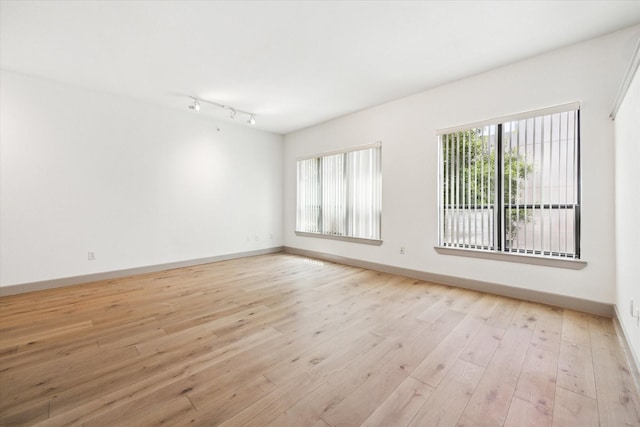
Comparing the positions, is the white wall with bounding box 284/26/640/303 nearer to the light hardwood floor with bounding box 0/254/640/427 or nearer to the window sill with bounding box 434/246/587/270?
the window sill with bounding box 434/246/587/270

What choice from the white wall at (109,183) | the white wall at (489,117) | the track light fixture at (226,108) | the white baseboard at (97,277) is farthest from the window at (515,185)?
the white baseboard at (97,277)

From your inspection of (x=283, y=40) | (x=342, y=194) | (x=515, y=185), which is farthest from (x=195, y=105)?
(x=515, y=185)

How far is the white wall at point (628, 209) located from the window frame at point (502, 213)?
324 millimetres

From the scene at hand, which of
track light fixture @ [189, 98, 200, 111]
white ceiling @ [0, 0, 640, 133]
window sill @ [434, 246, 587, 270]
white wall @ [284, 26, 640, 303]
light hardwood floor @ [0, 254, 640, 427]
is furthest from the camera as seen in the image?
track light fixture @ [189, 98, 200, 111]

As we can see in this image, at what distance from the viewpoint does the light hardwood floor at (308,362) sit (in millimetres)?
1458

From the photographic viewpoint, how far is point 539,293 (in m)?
3.06

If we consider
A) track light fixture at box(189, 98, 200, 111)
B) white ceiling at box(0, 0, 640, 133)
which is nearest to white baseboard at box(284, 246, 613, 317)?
white ceiling at box(0, 0, 640, 133)

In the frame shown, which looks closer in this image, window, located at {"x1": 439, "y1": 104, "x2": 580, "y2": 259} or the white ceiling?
the white ceiling

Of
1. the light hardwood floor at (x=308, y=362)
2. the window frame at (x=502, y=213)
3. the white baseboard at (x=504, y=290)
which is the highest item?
the window frame at (x=502, y=213)

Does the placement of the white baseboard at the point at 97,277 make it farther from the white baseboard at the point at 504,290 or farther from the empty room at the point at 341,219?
the white baseboard at the point at 504,290

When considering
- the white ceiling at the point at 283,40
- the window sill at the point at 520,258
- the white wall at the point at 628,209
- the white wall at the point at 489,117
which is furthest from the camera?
the window sill at the point at 520,258

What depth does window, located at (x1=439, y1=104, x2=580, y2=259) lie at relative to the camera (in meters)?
2.91

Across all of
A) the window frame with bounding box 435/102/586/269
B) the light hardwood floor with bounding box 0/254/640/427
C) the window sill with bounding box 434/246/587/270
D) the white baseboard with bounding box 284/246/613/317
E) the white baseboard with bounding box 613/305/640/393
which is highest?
the window frame with bounding box 435/102/586/269

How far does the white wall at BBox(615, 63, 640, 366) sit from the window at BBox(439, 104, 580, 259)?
1.31 feet
